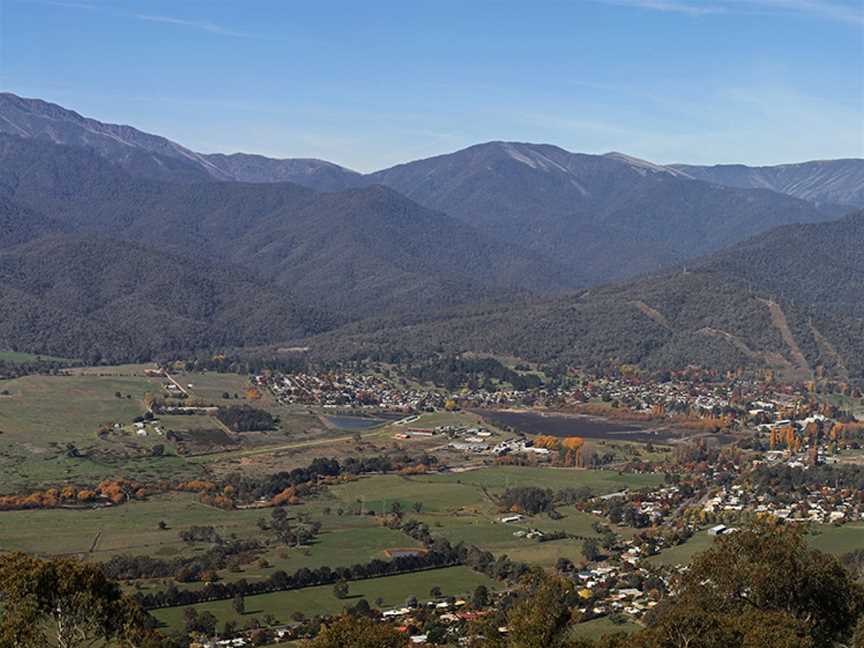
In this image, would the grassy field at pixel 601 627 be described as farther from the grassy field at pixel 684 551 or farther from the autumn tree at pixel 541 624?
the autumn tree at pixel 541 624

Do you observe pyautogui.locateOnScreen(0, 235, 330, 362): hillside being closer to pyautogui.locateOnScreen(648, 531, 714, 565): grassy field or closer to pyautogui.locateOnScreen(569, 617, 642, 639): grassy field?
A: pyautogui.locateOnScreen(648, 531, 714, 565): grassy field

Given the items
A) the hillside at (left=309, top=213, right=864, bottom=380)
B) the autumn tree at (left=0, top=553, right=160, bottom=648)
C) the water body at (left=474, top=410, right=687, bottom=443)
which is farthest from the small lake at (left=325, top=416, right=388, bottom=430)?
the autumn tree at (left=0, top=553, right=160, bottom=648)

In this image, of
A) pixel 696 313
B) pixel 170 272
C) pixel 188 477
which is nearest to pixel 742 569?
pixel 188 477

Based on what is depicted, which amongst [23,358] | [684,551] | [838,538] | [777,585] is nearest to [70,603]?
[777,585]

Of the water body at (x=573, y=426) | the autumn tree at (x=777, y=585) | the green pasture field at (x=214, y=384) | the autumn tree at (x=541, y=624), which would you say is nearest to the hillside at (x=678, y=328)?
the green pasture field at (x=214, y=384)

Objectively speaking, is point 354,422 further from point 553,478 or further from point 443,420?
point 553,478

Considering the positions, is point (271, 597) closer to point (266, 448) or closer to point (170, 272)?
point (266, 448)
